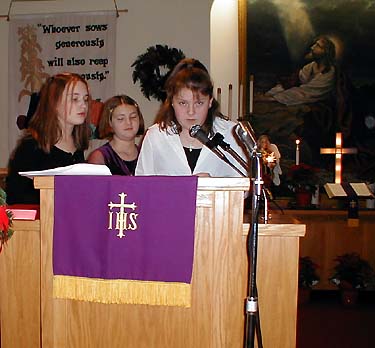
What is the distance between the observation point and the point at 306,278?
4.00 m

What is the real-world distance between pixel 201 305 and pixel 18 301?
0.70m

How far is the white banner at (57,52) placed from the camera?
4.55 meters

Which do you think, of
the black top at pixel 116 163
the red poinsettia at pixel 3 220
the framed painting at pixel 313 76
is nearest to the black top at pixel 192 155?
the black top at pixel 116 163

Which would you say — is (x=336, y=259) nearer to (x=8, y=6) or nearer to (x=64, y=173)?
(x=64, y=173)

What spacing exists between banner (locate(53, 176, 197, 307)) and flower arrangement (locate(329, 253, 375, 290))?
110 inches

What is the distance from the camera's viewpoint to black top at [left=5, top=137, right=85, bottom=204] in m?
2.15

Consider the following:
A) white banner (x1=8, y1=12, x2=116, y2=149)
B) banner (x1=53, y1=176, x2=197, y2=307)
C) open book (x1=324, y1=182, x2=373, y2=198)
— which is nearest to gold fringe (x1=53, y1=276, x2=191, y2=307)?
banner (x1=53, y1=176, x2=197, y2=307)

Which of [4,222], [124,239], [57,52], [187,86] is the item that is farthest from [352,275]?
[57,52]

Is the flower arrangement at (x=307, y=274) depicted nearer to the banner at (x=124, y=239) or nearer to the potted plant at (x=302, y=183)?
the potted plant at (x=302, y=183)

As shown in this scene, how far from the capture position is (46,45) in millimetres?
4625

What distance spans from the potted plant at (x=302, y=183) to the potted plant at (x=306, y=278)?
60cm

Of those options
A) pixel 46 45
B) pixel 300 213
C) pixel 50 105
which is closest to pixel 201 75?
pixel 50 105

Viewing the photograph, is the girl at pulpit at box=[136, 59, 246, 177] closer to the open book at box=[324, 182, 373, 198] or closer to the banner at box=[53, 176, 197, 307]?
the banner at box=[53, 176, 197, 307]

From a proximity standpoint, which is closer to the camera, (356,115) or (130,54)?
(130,54)
